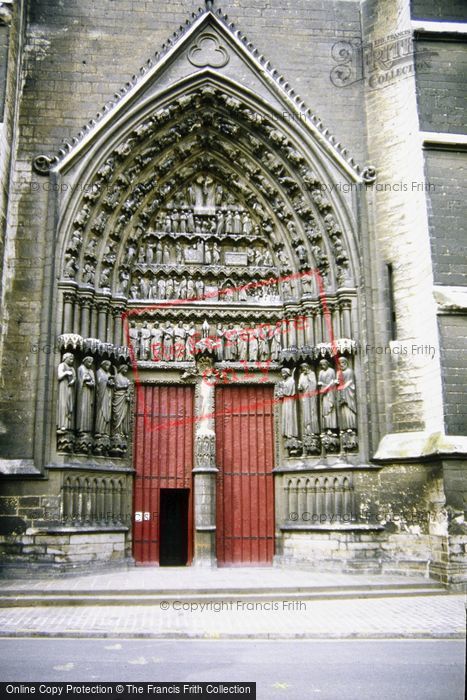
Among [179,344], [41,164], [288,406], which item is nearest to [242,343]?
[179,344]

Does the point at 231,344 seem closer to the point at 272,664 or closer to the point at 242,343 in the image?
the point at 242,343

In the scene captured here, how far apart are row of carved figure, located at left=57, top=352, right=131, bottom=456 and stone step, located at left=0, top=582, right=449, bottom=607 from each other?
8.12 ft

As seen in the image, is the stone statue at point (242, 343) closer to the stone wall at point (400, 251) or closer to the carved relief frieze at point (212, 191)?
the carved relief frieze at point (212, 191)

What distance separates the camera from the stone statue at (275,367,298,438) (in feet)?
39.1

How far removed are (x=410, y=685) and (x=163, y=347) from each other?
7955 millimetres

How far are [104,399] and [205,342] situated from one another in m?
2.05

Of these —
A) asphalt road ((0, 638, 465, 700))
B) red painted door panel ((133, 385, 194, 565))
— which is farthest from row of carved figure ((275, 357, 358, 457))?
asphalt road ((0, 638, 465, 700))

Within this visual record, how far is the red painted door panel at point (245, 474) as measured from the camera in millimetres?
11914

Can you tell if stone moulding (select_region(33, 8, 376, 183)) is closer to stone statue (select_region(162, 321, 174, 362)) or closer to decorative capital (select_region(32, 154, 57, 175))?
decorative capital (select_region(32, 154, 57, 175))

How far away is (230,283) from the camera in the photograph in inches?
506

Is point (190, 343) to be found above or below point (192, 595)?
above

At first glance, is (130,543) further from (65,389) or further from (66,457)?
(65,389)

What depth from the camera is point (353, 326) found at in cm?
1170

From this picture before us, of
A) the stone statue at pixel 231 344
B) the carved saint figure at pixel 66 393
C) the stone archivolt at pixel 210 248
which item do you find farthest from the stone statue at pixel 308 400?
the carved saint figure at pixel 66 393
